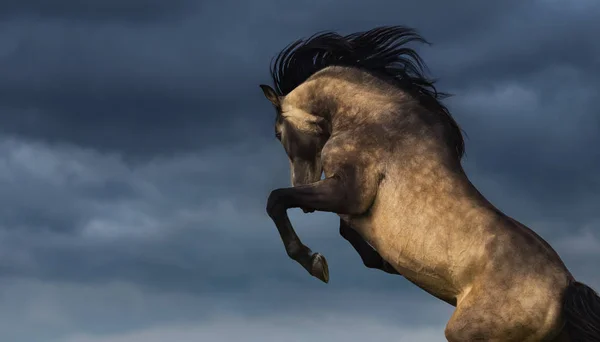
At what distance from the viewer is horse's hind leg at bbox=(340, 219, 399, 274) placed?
10070 millimetres

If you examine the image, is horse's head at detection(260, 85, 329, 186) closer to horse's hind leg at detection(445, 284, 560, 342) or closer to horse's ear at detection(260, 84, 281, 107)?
horse's ear at detection(260, 84, 281, 107)

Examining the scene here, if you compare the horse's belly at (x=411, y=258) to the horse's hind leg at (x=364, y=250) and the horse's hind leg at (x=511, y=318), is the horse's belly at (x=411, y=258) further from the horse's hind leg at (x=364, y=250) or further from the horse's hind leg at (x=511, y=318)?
the horse's hind leg at (x=364, y=250)

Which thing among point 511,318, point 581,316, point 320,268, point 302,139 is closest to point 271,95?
point 302,139

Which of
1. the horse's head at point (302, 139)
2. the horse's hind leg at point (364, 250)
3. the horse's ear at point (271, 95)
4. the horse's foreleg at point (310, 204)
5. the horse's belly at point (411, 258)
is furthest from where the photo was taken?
the horse's ear at point (271, 95)

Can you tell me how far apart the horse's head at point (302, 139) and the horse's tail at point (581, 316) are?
10.8 feet

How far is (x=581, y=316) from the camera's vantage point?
26.2ft

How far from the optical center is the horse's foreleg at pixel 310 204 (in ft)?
29.6

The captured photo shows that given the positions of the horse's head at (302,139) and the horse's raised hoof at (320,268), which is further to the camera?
the horse's head at (302,139)

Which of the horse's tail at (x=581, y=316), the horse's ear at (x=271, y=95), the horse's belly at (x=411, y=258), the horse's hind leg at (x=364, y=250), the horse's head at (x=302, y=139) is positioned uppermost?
the horse's ear at (x=271, y=95)

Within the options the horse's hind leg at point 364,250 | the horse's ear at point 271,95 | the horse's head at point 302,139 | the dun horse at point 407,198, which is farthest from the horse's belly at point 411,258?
the horse's ear at point 271,95

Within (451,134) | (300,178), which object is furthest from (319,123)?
(451,134)

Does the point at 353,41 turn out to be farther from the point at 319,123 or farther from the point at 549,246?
the point at 549,246

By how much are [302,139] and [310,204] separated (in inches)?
58.7

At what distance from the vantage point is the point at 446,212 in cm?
863
